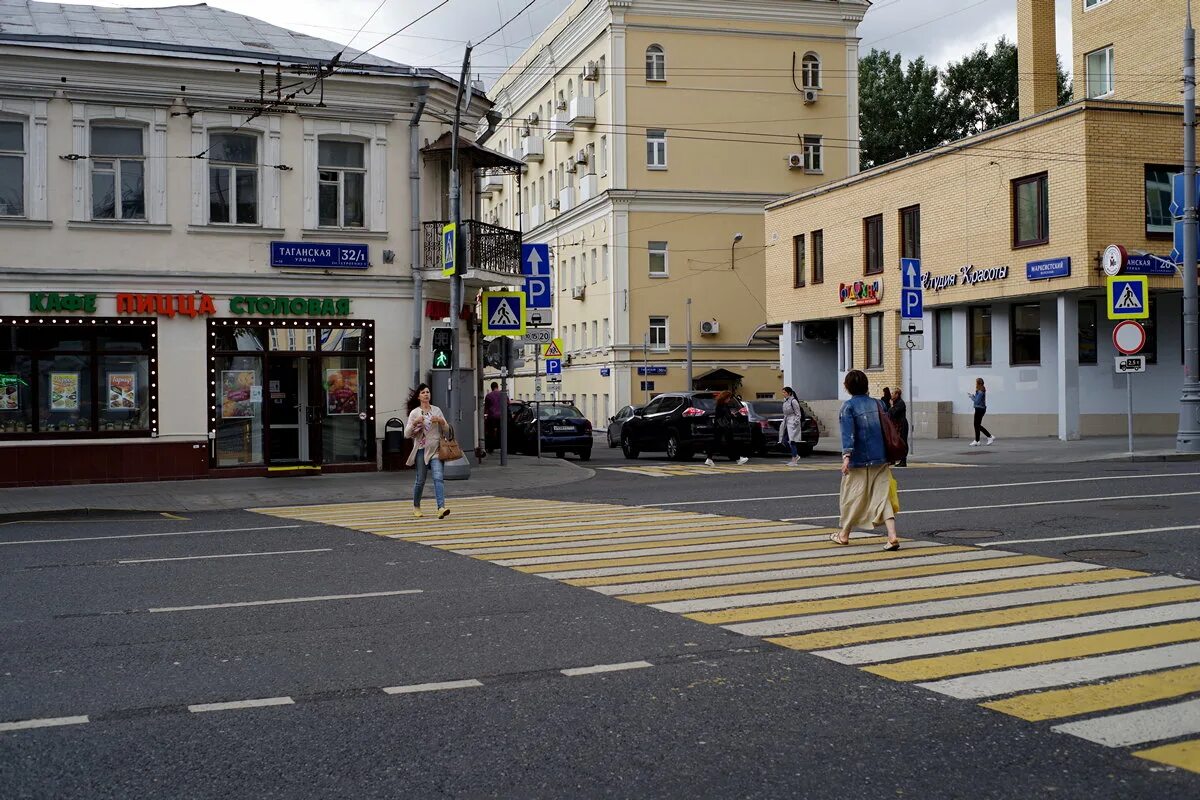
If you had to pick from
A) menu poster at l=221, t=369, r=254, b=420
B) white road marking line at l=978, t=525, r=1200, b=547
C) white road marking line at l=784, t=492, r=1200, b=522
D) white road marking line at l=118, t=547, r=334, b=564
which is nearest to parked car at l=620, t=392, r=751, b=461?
menu poster at l=221, t=369, r=254, b=420

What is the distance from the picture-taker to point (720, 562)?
37.9 feet

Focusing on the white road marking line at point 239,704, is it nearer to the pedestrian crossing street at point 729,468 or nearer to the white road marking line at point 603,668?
the white road marking line at point 603,668

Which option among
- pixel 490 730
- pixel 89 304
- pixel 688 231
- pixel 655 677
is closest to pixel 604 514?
pixel 655 677

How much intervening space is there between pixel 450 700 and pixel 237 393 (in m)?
19.3

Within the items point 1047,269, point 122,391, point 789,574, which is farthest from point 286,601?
point 1047,269

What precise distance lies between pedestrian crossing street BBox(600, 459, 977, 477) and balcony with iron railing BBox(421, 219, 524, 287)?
4.92 m

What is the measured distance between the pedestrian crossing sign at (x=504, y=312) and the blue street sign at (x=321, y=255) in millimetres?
2618

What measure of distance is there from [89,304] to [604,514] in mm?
12164

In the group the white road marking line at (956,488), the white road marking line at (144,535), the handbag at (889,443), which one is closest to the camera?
the handbag at (889,443)

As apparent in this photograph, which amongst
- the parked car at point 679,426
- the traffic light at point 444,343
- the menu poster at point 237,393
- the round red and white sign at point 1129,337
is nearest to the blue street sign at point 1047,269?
the round red and white sign at point 1129,337

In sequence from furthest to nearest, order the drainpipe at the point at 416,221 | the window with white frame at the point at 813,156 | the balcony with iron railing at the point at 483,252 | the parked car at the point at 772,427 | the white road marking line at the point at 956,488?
1. the window with white frame at the point at 813,156
2. the parked car at the point at 772,427
3. the balcony with iron railing at the point at 483,252
4. the drainpipe at the point at 416,221
5. the white road marking line at the point at 956,488

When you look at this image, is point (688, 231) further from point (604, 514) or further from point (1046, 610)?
point (1046, 610)

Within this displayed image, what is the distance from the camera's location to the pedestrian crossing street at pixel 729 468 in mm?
25047

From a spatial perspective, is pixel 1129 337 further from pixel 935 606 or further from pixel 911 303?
pixel 935 606
